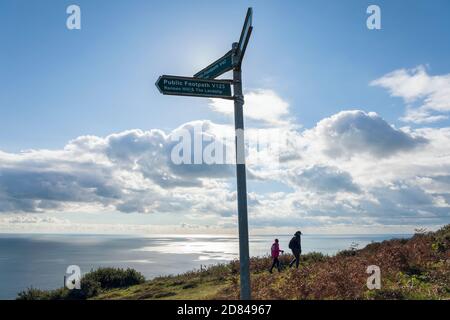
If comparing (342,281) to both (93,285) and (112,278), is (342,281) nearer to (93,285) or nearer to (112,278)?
(93,285)

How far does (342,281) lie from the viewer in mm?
13461

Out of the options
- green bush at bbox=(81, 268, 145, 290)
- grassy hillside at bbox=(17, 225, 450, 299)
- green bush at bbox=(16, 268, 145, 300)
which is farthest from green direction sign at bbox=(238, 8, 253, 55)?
green bush at bbox=(81, 268, 145, 290)

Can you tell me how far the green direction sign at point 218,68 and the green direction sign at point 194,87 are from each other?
0.46m

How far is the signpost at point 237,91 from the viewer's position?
29.1 feet

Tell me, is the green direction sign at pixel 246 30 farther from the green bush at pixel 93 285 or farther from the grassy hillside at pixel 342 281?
the green bush at pixel 93 285

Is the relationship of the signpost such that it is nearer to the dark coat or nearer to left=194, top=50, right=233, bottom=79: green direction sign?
left=194, top=50, right=233, bottom=79: green direction sign

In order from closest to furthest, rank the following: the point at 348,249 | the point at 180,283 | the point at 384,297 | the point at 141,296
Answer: the point at 384,297 < the point at 141,296 < the point at 180,283 < the point at 348,249

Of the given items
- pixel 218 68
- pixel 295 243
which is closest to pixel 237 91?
pixel 218 68

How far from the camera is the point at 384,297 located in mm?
12094

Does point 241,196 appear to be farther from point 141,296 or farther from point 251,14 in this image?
point 141,296

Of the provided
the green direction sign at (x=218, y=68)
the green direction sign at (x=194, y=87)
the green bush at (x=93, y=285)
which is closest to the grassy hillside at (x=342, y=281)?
the green bush at (x=93, y=285)

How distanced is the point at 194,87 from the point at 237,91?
3.32ft
